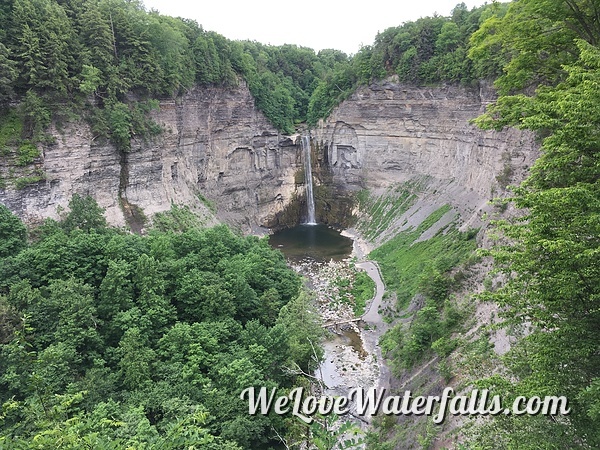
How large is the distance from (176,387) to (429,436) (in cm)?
960

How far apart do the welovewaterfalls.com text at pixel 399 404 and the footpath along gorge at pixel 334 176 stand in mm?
1030

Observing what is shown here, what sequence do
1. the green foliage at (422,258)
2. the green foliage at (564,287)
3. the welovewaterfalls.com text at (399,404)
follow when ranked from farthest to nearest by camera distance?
the green foliage at (422,258)
the welovewaterfalls.com text at (399,404)
the green foliage at (564,287)

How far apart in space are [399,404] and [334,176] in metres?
44.5

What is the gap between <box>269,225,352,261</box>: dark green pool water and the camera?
157 ft

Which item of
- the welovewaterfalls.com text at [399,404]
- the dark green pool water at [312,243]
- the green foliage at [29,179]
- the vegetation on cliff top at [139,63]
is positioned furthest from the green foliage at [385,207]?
the green foliage at [29,179]

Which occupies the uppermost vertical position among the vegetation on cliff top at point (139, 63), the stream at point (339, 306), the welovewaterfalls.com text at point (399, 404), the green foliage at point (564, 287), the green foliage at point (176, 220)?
the vegetation on cliff top at point (139, 63)

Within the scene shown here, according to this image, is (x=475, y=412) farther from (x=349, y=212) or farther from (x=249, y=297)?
(x=349, y=212)

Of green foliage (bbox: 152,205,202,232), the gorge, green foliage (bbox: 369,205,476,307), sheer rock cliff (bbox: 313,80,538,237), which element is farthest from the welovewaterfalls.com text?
green foliage (bbox: 152,205,202,232)

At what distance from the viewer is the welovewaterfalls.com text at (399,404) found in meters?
8.84

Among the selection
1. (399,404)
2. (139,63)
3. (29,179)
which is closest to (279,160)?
(139,63)

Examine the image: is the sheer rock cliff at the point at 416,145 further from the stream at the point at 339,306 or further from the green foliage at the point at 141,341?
the green foliage at the point at 141,341

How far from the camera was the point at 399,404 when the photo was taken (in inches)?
754

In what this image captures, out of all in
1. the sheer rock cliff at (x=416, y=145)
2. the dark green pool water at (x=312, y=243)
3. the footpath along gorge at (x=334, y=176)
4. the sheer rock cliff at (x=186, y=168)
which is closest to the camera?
the footpath along gorge at (x=334, y=176)

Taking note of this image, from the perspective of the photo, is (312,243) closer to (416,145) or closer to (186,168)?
(186,168)
